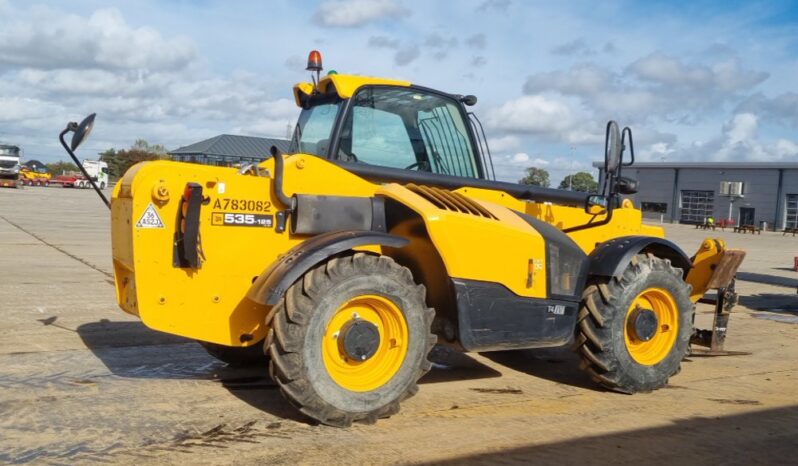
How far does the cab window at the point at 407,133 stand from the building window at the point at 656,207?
66792mm

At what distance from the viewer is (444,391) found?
18.8 feet

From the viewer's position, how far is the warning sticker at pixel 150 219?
4547mm

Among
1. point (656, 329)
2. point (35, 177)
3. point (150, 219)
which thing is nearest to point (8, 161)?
point (35, 177)

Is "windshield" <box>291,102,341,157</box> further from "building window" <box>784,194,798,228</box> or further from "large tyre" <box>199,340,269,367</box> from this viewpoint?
"building window" <box>784,194,798,228</box>

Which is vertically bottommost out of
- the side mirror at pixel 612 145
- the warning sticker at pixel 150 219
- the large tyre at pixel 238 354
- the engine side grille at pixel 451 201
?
the large tyre at pixel 238 354

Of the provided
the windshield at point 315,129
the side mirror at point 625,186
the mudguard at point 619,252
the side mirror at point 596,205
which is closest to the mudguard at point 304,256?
the windshield at point 315,129

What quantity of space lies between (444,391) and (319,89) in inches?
102

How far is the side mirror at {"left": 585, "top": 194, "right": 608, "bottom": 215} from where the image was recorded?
6.29 m

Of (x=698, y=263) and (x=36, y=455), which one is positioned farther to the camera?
(x=698, y=263)

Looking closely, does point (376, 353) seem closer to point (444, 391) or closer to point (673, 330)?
point (444, 391)

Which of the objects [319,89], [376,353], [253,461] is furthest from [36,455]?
[319,89]

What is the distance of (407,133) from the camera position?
5844 mm

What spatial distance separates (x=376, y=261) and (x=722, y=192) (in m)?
63.6

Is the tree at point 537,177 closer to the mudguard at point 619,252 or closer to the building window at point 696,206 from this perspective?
the mudguard at point 619,252
